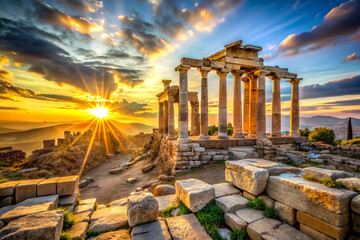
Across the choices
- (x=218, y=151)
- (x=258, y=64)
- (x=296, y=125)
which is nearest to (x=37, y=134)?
(x=218, y=151)

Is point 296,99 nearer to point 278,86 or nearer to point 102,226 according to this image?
point 278,86

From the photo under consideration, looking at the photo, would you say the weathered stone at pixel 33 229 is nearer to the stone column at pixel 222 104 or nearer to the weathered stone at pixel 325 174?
the weathered stone at pixel 325 174

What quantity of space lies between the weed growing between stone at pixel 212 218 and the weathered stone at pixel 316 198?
1.54 m

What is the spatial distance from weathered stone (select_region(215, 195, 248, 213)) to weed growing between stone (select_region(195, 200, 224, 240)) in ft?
0.39

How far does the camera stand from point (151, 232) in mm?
3607

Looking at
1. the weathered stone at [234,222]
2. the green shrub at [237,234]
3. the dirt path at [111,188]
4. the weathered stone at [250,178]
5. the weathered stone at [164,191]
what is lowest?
the dirt path at [111,188]

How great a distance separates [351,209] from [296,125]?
51.8ft

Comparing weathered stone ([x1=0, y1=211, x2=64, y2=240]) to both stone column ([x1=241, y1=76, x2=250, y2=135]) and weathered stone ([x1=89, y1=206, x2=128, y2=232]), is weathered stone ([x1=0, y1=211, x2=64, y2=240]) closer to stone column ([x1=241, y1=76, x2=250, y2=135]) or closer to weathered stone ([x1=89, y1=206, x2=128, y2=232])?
weathered stone ([x1=89, y1=206, x2=128, y2=232])

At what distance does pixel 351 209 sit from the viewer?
3.01 meters

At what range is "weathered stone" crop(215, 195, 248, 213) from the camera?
13.8 ft

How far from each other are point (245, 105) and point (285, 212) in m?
14.0

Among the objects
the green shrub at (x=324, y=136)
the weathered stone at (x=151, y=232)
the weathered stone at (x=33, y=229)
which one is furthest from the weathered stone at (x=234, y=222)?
the green shrub at (x=324, y=136)

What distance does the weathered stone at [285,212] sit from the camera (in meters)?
Result: 3.68

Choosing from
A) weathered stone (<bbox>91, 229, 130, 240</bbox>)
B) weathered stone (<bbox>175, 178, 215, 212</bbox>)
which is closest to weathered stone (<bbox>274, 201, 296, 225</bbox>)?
weathered stone (<bbox>175, 178, 215, 212</bbox>)
